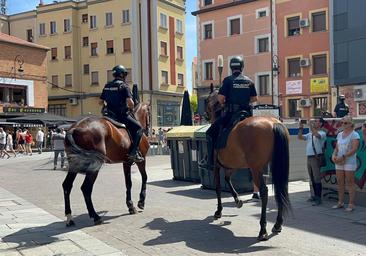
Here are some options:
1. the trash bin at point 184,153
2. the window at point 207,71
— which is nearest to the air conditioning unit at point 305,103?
the window at point 207,71

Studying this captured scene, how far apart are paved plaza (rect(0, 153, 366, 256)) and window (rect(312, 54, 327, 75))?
27526mm

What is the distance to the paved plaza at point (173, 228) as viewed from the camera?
640cm

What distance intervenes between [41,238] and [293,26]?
35938 mm

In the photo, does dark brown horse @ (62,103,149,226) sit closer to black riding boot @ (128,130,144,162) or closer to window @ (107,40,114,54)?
black riding boot @ (128,130,144,162)

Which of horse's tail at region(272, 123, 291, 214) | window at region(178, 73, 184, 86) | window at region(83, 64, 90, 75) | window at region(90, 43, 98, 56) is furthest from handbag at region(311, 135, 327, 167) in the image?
window at region(83, 64, 90, 75)

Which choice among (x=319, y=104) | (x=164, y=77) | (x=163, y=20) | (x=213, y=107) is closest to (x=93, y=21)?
(x=163, y=20)

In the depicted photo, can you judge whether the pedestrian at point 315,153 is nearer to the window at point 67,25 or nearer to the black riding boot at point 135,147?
the black riding boot at point 135,147

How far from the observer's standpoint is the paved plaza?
21.0ft

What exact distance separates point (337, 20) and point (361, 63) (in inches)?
141

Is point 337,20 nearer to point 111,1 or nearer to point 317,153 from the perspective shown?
point 317,153

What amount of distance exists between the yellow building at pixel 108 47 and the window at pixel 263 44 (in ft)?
43.8

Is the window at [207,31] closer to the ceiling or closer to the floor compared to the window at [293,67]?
closer to the ceiling

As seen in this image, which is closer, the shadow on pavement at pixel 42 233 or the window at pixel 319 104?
the shadow on pavement at pixel 42 233

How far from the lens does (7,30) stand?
59.6 meters
